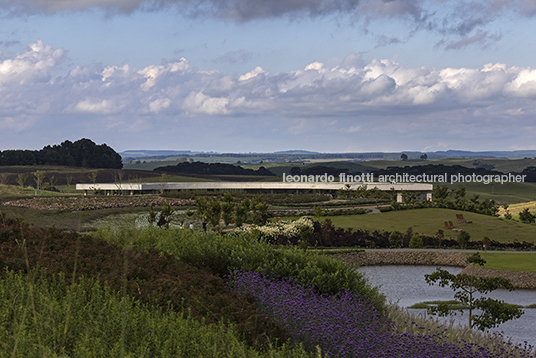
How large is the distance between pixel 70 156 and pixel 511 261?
131 meters

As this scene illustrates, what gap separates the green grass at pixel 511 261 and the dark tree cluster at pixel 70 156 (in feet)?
412

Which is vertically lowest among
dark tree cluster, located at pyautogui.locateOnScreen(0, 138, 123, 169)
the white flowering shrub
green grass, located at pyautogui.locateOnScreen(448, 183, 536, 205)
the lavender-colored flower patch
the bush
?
green grass, located at pyautogui.locateOnScreen(448, 183, 536, 205)

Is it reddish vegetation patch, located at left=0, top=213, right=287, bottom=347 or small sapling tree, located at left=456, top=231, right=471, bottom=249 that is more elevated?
reddish vegetation patch, located at left=0, top=213, right=287, bottom=347

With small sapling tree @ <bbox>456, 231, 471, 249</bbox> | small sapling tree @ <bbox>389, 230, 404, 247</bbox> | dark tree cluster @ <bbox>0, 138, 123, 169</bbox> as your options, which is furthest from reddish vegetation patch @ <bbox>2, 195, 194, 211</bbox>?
dark tree cluster @ <bbox>0, 138, 123, 169</bbox>

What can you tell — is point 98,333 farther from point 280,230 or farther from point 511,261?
point 280,230

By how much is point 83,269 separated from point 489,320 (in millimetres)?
11643

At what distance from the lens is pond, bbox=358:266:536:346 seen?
57.1 ft

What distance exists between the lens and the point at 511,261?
3080cm

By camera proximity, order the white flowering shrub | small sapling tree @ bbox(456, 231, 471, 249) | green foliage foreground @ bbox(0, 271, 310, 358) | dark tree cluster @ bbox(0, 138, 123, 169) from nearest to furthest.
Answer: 1. green foliage foreground @ bbox(0, 271, 310, 358)
2. the white flowering shrub
3. small sapling tree @ bbox(456, 231, 471, 249)
4. dark tree cluster @ bbox(0, 138, 123, 169)

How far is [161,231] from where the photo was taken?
16.8 metres

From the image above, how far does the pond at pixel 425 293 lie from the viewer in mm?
17406

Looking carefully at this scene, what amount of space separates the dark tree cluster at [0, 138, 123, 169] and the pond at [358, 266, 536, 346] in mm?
124171

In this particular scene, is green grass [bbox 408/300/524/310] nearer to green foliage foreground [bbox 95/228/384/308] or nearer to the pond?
the pond

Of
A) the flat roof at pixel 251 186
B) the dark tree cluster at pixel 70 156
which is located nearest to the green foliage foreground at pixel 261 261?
the flat roof at pixel 251 186
